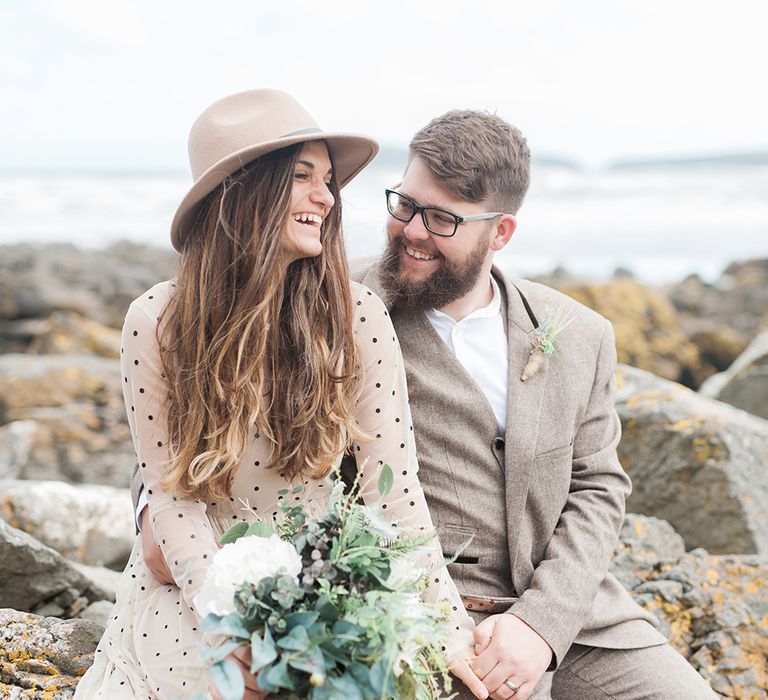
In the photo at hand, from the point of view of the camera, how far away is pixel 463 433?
3.55 meters

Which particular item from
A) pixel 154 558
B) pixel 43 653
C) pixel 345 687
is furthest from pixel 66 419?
pixel 345 687

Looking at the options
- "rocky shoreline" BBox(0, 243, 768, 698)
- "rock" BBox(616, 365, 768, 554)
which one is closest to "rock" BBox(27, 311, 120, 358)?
"rocky shoreline" BBox(0, 243, 768, 698)

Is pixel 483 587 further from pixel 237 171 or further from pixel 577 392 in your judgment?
pixel 237 171

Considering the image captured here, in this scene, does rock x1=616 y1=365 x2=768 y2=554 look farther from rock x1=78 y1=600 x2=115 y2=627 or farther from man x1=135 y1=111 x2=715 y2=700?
rock x1=78 y1=600 x2=115 y2=627

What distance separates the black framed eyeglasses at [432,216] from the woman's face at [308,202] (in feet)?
2.23

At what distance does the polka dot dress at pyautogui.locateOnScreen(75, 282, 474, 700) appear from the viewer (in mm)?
2893

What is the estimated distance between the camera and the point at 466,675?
9.81ft

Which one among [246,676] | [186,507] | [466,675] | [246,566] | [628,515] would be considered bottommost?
[628,515]

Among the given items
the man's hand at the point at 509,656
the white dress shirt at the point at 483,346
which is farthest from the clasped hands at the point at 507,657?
the white dress shirt at the point at 483,346

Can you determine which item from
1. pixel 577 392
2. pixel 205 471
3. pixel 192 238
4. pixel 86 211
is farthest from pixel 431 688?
pixel 86 211

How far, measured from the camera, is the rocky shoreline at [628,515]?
370 centimetres

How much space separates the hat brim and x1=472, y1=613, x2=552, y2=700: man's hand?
170 centimetres

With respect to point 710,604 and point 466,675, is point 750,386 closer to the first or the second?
point 710,604

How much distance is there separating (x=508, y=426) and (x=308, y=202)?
46.9 inches
